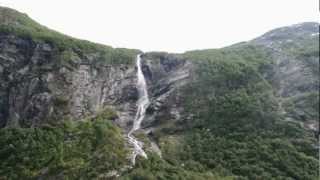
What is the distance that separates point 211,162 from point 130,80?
2798cm

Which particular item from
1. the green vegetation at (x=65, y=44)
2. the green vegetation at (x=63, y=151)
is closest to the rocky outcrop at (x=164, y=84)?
the green vegetation at (x=65, y=44)

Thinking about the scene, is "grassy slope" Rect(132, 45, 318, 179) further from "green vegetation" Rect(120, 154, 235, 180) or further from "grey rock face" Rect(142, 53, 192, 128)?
"grey rock face" Rect(142, 53, 192, 128)

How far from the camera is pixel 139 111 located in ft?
251

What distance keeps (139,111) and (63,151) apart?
20875 mm

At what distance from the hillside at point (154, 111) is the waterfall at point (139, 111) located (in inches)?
31.8

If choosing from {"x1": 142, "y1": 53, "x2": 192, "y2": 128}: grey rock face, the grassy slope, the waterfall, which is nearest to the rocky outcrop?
{"x1": 142, "y1": 53, "x2": 192, "y2": 128}: grey rock face

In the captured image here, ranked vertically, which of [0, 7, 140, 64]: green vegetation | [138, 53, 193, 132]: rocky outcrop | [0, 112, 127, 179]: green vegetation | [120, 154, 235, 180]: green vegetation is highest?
[0, 7, 140, 64]: green vegetation

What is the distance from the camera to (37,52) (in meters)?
80.6

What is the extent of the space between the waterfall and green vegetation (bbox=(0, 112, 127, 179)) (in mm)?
1762

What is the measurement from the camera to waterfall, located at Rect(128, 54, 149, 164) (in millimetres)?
59275

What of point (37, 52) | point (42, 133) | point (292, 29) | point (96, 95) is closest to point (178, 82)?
point (96, 95)

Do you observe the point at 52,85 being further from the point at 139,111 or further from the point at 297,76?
the point at 297,76

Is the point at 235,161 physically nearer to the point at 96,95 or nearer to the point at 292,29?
the point at 96,95

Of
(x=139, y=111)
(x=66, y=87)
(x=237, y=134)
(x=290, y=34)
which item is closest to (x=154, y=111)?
(x=139, y=111)
